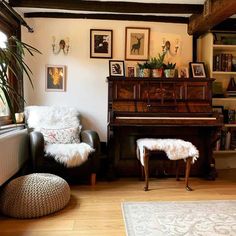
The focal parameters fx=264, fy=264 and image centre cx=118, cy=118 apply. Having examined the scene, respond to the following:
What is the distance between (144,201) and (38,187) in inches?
40.0

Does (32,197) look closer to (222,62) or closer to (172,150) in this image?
(172,150)

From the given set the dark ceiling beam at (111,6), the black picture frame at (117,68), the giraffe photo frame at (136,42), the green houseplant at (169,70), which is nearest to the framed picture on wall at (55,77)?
the black picture frame at (117,68)

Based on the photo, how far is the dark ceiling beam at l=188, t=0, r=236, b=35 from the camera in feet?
8.77

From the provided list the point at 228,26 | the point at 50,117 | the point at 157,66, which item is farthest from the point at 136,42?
the point at 50,117

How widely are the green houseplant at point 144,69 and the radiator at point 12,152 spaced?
64.5 inches

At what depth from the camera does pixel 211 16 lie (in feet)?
9.77

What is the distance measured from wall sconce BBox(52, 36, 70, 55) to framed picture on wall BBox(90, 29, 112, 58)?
0.35 meters

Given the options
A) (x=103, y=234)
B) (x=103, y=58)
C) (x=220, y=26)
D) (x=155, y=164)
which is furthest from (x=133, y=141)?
(x=220, y=26)

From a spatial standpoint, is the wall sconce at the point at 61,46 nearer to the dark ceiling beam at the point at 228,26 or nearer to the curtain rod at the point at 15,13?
the curtain rod at the point at 15,13

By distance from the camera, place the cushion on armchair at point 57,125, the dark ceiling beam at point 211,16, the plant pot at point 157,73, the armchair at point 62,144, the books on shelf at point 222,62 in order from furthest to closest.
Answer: the books on shelf at point 222,62 → the plant pot at point 157,73 → the cushion on armchair at point 57,125 → the armchair at point 62,144 → the dark ceiling beam at point 211,16

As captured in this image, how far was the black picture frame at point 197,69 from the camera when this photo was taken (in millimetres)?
3621

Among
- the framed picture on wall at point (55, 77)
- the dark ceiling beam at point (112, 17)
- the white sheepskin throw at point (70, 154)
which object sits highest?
the dark ceiling beam at point (112, 17)

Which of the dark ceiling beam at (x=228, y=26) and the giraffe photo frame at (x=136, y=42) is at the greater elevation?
the dark ceiling beam at (x=228, y=26)

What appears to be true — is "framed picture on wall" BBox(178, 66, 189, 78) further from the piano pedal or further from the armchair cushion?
the armchair cushion
